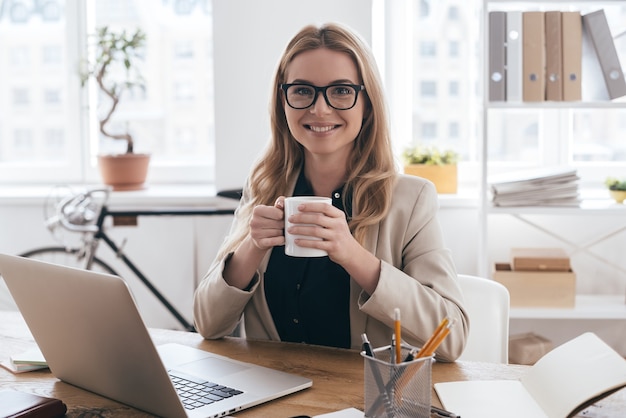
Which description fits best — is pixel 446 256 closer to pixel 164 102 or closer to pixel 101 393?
pixel 101 393

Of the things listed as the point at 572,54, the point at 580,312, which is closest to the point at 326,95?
the point at 572,54

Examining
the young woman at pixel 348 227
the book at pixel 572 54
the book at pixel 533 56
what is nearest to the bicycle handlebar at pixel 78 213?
the young woman at pixel 348 227

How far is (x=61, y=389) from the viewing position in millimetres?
1336

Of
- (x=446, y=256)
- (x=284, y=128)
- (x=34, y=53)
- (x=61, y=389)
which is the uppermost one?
(x=34, y=53)

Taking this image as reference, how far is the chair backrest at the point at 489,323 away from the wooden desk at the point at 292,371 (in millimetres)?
263

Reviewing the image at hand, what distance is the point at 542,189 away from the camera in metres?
2.89

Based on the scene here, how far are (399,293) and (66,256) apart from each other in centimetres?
241

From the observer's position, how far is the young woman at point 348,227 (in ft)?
5.37

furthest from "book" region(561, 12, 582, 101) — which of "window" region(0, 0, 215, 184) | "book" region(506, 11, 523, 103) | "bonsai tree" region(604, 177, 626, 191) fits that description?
"window" region(0, 0, 215, 184)

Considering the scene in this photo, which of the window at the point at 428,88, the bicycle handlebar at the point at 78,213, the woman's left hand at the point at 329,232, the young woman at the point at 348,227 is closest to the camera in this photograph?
the woman's left hand at the point at 329,232

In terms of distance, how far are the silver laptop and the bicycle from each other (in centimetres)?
181

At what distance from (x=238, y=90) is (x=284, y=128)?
4.77 ft

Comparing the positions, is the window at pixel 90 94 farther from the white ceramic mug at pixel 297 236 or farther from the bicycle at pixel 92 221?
the white ceramic mug at pixel 297 236

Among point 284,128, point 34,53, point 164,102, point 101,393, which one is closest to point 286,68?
point 284,128
